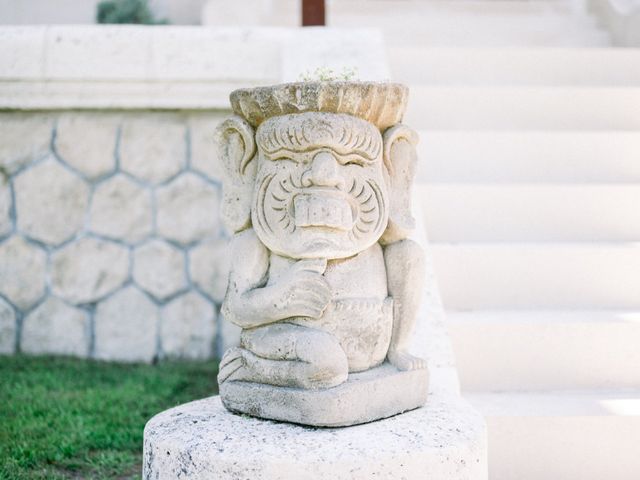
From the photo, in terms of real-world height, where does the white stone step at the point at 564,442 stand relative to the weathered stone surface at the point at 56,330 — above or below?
below

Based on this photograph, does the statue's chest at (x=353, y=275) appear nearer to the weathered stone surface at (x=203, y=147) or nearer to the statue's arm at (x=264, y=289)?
the statue's arm at (x=264, y=289)

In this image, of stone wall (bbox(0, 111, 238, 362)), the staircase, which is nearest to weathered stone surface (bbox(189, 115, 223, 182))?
stone wall (bbox(0, 111, 238, 362))

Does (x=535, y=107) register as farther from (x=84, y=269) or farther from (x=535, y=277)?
(x=84, y=269)

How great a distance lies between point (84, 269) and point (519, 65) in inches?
107

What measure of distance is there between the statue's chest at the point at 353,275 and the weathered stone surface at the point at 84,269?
6.22 ft

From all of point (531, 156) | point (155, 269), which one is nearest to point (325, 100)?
point (531, 156)

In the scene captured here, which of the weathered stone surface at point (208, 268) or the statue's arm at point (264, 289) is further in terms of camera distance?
the weathered stone surface at point (208, 268)

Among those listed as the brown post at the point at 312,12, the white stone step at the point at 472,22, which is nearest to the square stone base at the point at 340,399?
the brown post at the point at 312,12

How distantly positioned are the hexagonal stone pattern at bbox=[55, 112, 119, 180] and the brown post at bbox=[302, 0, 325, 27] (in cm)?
127

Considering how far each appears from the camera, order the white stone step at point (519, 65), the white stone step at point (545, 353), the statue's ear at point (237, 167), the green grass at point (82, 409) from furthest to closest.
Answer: the white stone step at point (519, 65) < the white stone step at point (545, 353) < the green grass at point (82, 409) < the statue's ear at point (237, 167)

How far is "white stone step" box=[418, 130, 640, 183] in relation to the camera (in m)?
3.73

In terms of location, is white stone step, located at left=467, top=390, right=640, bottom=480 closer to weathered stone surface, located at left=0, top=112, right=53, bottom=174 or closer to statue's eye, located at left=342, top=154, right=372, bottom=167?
statue's eye, located at left=342, top=154, right=372, bottom=167

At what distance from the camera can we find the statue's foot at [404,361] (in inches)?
89.6

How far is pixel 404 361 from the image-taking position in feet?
7.48
